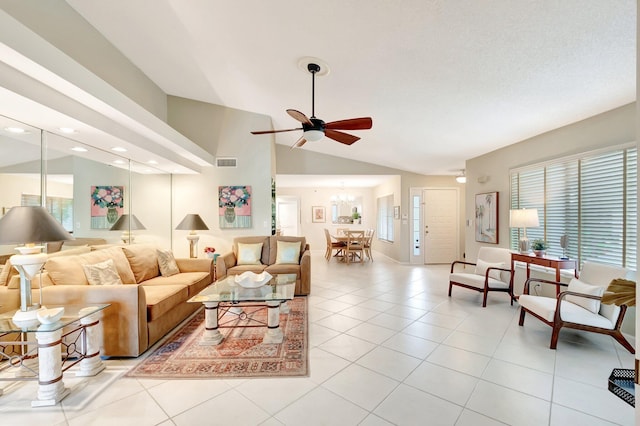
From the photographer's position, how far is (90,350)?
2.22 meters

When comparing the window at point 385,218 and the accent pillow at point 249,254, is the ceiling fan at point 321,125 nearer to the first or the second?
the accent pillow at point 249,254

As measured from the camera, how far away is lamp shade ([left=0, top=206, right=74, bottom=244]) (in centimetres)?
181

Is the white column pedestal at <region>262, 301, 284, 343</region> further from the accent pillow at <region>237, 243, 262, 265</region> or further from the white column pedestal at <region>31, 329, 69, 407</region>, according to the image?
the accent pillow at <region>237, 243, 262, 265</region>

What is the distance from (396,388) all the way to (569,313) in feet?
6.51

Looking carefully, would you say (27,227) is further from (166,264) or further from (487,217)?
(487,217)

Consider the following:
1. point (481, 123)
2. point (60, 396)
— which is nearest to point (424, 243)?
point (481, 123)

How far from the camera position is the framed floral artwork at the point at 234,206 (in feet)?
17.0

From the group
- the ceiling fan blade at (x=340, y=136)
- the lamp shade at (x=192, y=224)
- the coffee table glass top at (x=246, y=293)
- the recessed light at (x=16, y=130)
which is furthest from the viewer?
the lamp shade at (x=192, y=224)

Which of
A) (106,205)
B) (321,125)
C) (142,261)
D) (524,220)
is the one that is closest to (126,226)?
(106,205)

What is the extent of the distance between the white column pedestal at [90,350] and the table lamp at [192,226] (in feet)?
8.01

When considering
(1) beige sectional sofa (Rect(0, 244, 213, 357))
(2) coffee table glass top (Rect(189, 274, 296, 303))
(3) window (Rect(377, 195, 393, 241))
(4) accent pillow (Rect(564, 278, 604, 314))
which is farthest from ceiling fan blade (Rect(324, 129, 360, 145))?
(3) window (Rect(377, 195, 393, 241))

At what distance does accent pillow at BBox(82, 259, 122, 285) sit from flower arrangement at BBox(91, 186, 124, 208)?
1.17 m

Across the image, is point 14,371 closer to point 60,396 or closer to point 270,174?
point 60,396

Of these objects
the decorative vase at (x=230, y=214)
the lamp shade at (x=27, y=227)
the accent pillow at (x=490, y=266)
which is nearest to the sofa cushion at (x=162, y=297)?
the lamp shade at (x=27, y=227)
